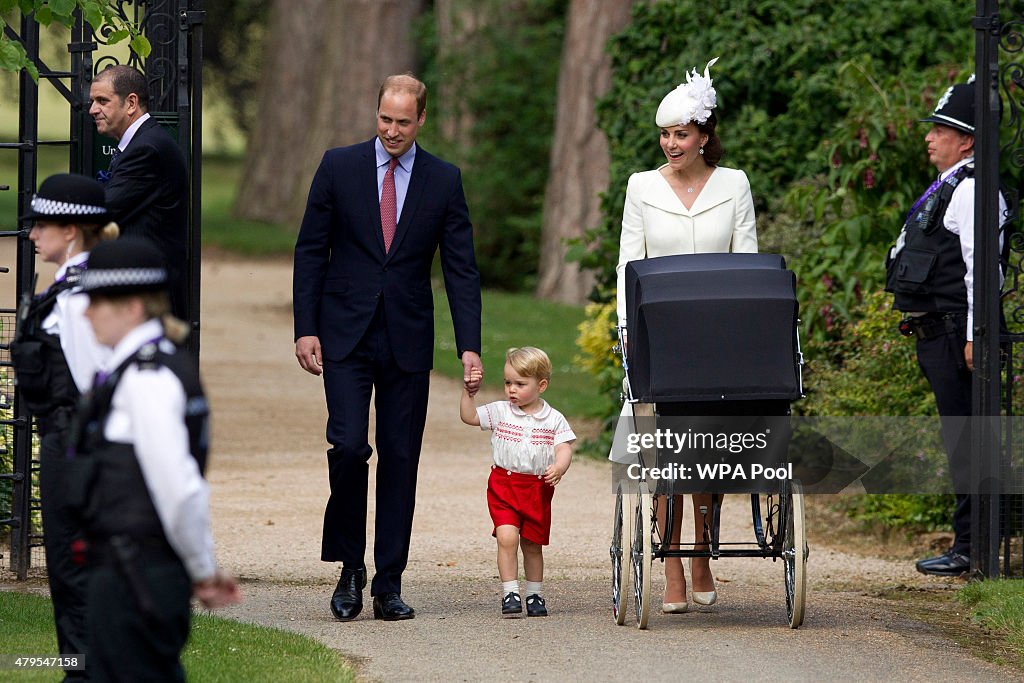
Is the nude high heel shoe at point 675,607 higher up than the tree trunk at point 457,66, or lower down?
lower down

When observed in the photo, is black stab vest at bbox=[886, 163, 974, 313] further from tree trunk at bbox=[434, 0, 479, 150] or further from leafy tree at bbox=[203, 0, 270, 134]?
leafy tree at bbox=[203, 0, 270, 134]

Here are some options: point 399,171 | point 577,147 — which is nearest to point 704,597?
point 399,171

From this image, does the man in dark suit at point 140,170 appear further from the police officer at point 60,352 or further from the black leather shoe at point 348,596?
the black leather shoe at point 348,596

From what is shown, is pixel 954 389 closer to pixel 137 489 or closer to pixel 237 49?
pixel 137 489

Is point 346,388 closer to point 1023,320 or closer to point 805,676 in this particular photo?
point 805,676

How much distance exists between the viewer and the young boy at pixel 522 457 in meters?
6.34

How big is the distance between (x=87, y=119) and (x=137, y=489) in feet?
12.3

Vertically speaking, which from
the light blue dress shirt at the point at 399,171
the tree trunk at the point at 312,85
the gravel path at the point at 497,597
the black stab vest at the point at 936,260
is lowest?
the gravel path at the point at 497,597

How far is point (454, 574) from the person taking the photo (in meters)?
7.72

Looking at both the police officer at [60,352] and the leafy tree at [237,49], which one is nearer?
the police officer at [60,352]

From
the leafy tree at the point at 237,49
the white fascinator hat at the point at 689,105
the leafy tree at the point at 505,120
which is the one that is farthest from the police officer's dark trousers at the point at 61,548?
the leafy tree at the point at 237,49

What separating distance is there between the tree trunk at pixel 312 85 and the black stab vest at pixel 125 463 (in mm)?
23275

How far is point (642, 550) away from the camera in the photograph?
614 cm

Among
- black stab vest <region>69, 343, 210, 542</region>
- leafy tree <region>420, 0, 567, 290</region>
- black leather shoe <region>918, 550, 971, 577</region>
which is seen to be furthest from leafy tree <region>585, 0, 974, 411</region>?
leafy tree <region>420, 0, 567, 290</region>
